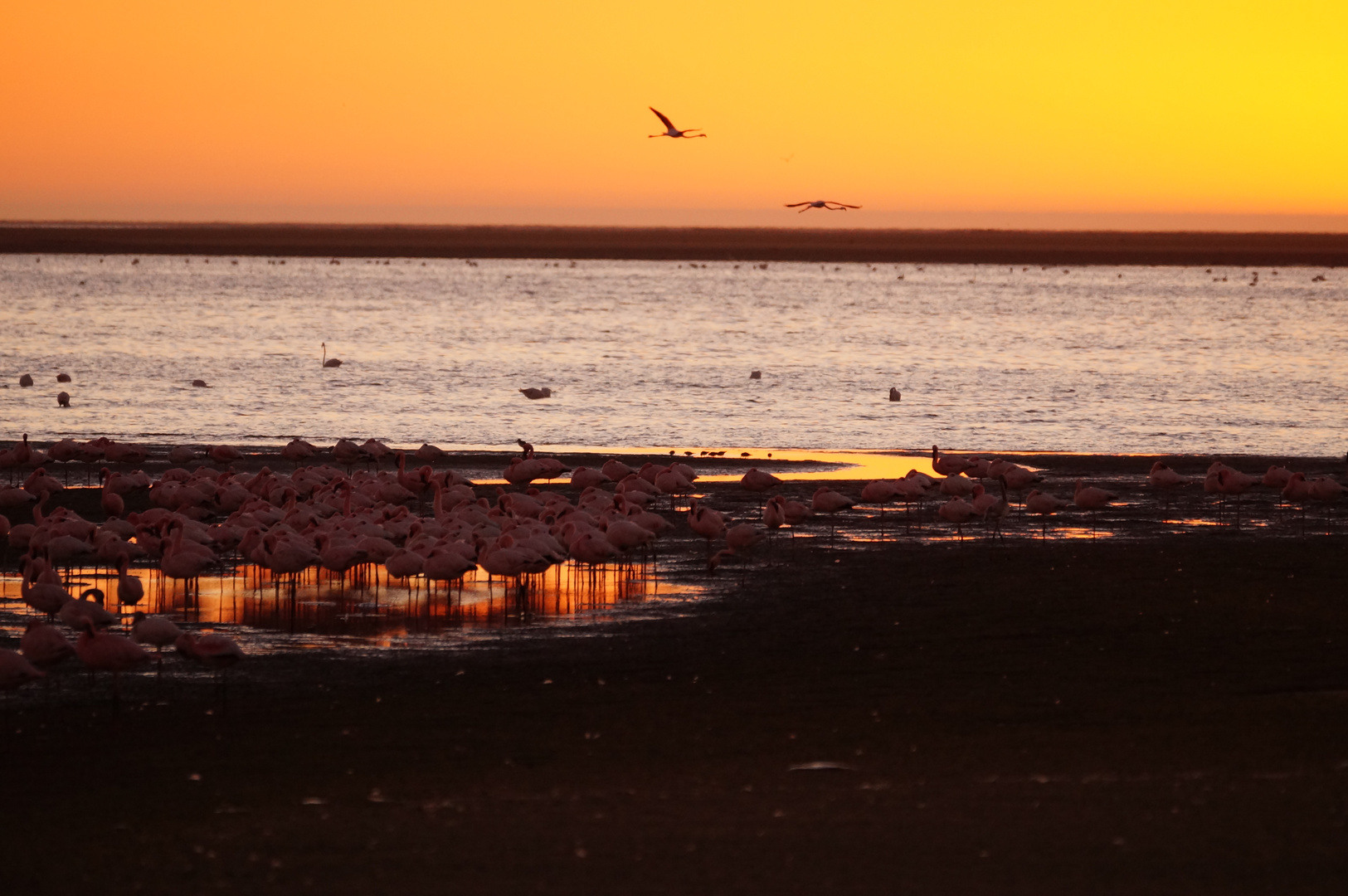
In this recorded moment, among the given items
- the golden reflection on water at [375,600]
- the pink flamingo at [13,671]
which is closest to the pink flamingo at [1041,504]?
the golden reflection on water at [375,600]

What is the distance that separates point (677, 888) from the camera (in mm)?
7977

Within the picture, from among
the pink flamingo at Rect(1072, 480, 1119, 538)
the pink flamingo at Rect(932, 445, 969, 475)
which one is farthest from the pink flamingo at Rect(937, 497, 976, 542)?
the pink flamingo at Rect(932, 445, 969, 475)

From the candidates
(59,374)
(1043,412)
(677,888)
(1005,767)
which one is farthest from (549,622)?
(59,374)

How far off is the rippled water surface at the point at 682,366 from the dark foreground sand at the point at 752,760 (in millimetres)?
15810

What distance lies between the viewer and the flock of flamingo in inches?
490

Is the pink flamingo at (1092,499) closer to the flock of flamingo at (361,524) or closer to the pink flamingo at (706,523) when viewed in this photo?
the flock of flamingo at (361,524)

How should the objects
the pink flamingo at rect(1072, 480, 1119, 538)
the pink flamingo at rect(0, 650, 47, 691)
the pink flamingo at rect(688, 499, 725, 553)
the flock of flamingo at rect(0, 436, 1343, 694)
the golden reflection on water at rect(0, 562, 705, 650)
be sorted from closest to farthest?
the pink flamingo at rect(0, 650, 47, 691) < the flock of flamingo at rect(0, 436, 1343, 694) < the golden reflection on water at rect(0, 562, 705, 650) < the pink flamingo at rect(688, 499, 725, 553) < the pink flamingo at rect(1072, 480, 1119, 538)

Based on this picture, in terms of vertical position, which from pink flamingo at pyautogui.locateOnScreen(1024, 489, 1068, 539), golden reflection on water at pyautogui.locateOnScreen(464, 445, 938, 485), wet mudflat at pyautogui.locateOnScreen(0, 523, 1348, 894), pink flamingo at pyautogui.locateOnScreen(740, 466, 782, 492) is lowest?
golden reflection on water at pyautogui.locateOnScreen(464, 445, 938, 485)

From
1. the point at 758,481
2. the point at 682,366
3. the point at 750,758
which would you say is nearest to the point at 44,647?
the point at 750,758

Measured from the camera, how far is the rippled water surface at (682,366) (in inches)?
1248

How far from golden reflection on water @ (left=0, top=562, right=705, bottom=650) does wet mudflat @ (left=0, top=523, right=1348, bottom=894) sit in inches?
32.8

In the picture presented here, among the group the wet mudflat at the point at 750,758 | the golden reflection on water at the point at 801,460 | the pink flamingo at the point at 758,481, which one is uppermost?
the pink flamingo at the point at 758,481

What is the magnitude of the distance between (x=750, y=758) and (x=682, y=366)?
38.7m

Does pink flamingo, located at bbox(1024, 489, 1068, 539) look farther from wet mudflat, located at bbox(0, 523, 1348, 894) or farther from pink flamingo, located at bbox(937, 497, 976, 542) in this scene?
wet mudflat, located at bbox(0, 523, 1348, 894)
